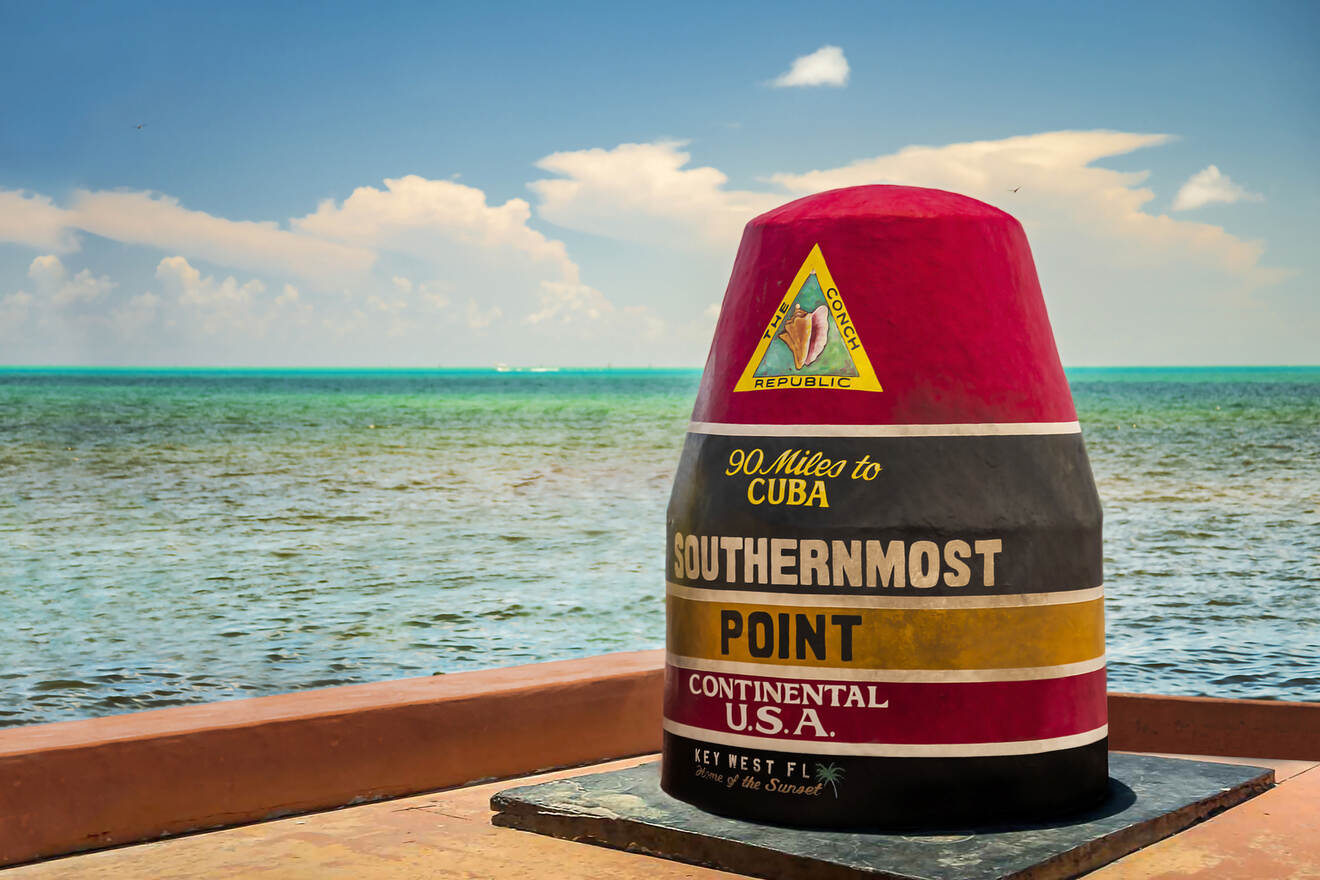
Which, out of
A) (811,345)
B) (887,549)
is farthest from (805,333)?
(887,549)

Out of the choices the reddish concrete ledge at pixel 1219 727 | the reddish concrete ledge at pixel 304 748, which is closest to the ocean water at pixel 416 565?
the reddish concrete ledge at pixel 1219 727

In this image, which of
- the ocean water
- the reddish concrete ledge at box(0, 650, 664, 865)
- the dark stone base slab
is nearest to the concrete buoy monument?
the dark stone base slab

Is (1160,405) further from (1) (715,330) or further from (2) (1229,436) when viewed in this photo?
(1) (715,330)

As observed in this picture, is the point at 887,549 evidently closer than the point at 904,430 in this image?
Yes

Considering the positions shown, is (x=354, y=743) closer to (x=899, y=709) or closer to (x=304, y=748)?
(x=304, y=748)

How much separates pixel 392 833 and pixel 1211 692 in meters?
7.19

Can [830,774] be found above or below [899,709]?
below

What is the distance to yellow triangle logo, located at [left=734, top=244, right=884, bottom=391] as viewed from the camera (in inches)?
214

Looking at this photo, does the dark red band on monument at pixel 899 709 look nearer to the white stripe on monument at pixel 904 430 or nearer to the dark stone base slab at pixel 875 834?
the dark stone base slab at pixel 875 834

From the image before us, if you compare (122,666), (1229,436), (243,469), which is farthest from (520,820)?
(1229,436)

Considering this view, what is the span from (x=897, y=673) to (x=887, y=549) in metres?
0.43

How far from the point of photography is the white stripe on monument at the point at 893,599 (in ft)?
17.0

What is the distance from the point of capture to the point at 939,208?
5719 mm

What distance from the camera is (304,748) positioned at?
595 centimetres
